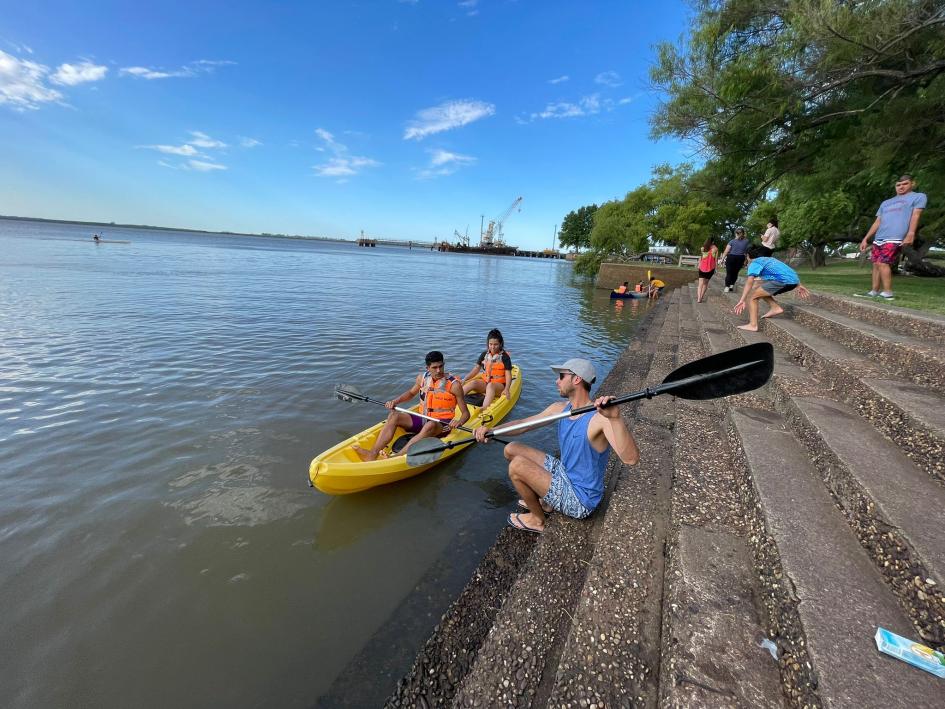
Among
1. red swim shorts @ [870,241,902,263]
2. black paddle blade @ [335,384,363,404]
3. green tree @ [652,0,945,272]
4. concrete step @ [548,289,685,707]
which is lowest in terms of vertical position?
black paddle blade @ [335,384,363,404]

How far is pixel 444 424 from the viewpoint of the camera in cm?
542

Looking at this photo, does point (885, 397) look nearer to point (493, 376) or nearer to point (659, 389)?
point (659, 389)

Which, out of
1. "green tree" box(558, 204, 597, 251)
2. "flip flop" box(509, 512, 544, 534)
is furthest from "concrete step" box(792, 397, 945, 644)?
"green tree" box(558, 204, 597, 251)

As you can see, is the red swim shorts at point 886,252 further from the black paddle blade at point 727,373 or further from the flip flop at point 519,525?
the flip flop at point 519,525

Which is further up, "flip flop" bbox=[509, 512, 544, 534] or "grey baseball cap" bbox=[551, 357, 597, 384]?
"grey baseball cap" bbox=[551, 357, 597, 384]

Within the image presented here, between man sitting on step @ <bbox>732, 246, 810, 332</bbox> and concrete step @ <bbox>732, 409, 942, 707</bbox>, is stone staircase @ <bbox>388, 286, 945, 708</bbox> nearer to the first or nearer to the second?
concrete step @ <bbox>732, 409, 942, 707</bbox>

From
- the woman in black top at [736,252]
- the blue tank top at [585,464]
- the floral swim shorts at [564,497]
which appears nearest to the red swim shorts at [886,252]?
the woman in black top at [736,252]

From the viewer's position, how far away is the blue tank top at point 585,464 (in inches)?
127

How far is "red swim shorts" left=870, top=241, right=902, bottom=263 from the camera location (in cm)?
589

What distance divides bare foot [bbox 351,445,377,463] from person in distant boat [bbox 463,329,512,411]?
2.25 metres

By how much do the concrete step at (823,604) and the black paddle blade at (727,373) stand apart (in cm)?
64

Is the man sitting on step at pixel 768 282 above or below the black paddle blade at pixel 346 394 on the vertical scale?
above

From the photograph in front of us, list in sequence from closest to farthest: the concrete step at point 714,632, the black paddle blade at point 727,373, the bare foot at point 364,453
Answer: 1. the concrete step at point 714,632
2. the black paddle blade at point 727,373
3. the bare foot at point 364,453

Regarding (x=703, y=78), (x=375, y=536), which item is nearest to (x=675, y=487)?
(x=375, y=536)
